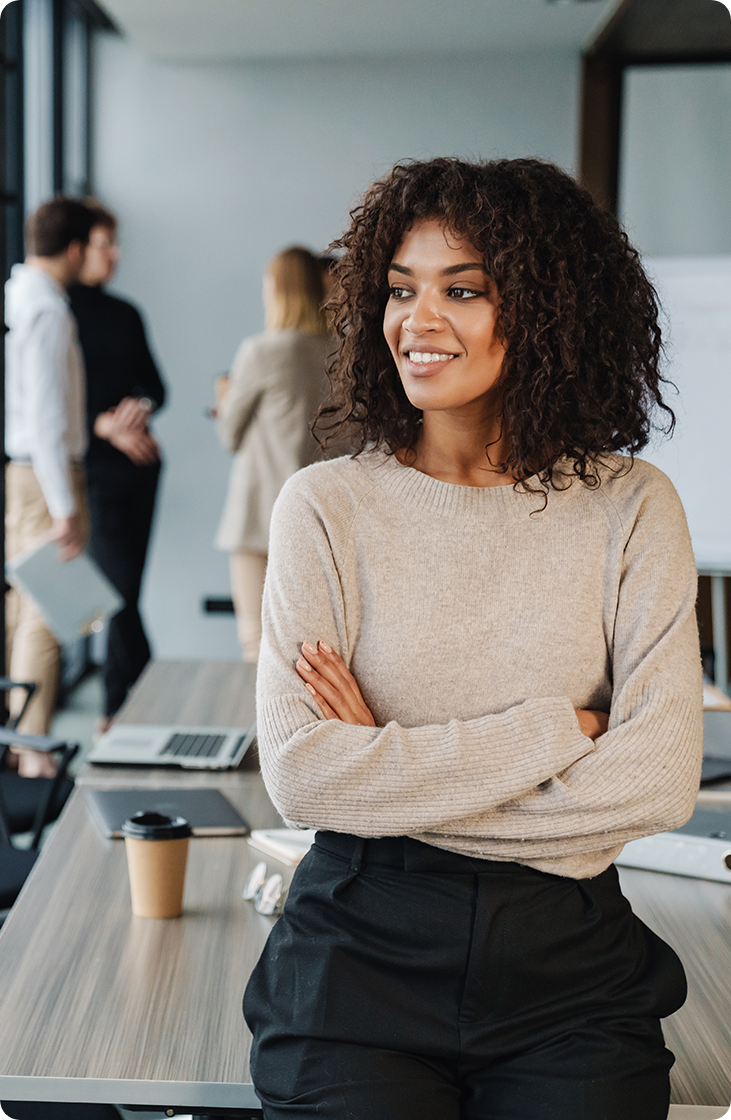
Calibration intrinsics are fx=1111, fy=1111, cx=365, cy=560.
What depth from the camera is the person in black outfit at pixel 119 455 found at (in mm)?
4004

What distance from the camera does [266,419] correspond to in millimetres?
3920

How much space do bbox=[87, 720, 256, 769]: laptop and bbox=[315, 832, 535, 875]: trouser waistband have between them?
767 mm

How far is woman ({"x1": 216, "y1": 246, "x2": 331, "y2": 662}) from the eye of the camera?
3.78 metres

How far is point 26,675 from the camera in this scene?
3.62 m

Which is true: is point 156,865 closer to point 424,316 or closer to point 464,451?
point 464,451

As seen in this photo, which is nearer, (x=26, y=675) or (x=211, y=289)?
(x=26, y=675)

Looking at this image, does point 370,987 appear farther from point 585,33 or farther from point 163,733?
point 585,33

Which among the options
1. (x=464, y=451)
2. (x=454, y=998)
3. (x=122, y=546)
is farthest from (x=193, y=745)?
(x=122, y=546)

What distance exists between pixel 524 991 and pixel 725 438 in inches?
81.9

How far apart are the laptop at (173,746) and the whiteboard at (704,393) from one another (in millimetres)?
1406

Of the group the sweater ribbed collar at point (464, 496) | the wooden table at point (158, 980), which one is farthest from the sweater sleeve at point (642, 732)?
the wooden table at point (158, 980)

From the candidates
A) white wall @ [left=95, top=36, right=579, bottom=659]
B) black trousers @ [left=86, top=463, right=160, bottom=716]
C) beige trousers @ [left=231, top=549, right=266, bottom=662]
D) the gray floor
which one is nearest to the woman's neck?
beige trousers @ [left=231, top=549, right=266, bottom=662]

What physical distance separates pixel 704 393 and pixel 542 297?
1.72m

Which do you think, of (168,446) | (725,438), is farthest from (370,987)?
(168,446)
